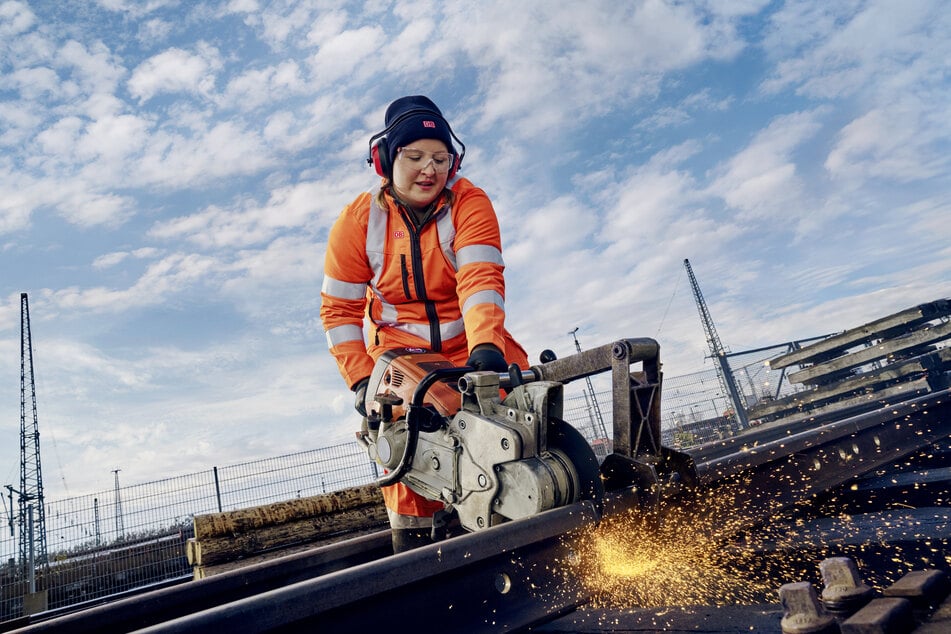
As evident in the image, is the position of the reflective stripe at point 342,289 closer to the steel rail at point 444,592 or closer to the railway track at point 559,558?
the railway track at point 559,558

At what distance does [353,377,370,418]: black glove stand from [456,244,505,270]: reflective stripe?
30.2 inches

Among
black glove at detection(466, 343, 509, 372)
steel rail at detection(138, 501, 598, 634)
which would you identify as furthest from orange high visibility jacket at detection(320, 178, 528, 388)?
steel rail at detection(138, 501, 598, 634)

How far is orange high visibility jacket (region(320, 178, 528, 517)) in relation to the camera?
9.54ft

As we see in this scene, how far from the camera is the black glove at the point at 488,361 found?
237 centimetres

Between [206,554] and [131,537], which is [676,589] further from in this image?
[131,537]

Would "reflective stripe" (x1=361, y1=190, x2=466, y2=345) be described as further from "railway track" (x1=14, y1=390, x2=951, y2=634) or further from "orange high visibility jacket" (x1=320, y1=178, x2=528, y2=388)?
"railway track" (x1=14, y1=390, x2=951, y2=634)

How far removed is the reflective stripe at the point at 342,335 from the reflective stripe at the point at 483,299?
0.69 m

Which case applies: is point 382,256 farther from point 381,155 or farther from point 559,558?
point 559,558

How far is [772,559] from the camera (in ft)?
6.28

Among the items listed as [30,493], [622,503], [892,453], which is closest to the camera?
[622,503]

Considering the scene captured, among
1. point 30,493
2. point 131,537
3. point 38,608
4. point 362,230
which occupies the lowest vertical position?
point 38,608

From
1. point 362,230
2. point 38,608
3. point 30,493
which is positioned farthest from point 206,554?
point 30,493

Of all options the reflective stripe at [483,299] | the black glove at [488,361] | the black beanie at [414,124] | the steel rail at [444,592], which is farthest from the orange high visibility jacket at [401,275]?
the steel rail at [444,592]

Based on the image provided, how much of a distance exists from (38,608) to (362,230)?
36.2ft
